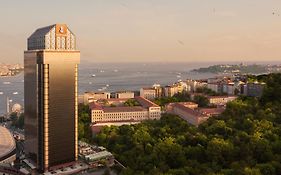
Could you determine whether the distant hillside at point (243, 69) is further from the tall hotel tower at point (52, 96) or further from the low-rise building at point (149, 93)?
the tall hotel tower at point (52, 96)

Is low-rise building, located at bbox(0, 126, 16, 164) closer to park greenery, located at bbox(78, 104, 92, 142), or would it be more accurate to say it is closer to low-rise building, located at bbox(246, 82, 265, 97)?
park greenery, located at bbox(78, 104, 92, 142)

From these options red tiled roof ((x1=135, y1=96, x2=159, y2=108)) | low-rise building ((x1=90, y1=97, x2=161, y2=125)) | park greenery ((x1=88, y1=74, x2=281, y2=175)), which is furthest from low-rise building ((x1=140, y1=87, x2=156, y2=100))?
park greenery ((x1=88, y1=74, x2=281, y2=175))

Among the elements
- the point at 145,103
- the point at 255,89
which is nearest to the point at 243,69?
the point at 145,103

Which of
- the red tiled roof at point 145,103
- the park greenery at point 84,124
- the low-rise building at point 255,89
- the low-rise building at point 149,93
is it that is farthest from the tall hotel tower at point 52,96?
the low-rise building at point 149,93

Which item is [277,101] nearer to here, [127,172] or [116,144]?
[116,144]

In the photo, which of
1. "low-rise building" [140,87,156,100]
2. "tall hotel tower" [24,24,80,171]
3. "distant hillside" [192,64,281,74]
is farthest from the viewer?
"distant hillside" [192,64,281,74]
